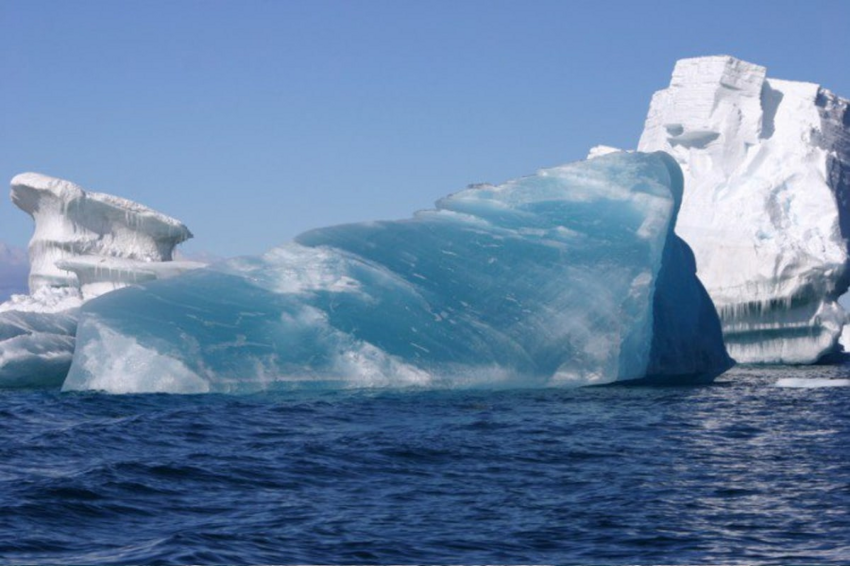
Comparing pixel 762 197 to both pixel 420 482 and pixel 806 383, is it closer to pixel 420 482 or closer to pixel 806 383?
pixel 806 383

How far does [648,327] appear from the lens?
1566cm

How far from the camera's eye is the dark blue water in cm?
629

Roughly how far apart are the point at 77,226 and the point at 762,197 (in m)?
15.0

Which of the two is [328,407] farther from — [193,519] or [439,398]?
[193,519]

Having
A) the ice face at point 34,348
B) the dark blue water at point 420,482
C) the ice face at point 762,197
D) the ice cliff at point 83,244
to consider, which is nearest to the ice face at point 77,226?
the ice cliff at point 83,244

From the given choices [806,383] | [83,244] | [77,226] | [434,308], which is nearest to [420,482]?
[434,308]

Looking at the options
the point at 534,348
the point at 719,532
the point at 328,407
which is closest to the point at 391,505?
the point at 719,532

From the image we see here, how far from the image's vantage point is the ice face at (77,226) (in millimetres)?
21766

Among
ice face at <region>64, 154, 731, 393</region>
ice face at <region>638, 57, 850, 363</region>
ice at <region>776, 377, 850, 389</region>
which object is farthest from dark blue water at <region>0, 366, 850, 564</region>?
ice face at <region>638, 57, 850, 363</region>

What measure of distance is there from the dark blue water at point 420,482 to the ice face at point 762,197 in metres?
11.0

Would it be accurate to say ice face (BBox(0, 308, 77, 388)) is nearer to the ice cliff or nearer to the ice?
the ice cliff

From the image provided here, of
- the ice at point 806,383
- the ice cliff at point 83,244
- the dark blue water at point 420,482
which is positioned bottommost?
the dark blue water at point 420,482

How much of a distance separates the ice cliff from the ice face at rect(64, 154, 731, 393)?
5.58 meters

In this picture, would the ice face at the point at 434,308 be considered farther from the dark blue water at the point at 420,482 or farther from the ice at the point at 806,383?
the ice at the point at 806,383
